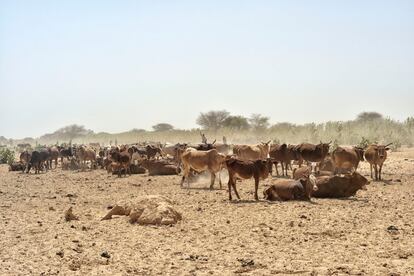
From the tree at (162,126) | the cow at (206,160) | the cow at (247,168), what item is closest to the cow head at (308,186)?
the cow at (247,168)

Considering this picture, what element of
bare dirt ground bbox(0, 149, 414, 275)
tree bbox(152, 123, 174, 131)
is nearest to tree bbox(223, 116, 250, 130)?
tree bbox(152, 123, 174, 131)

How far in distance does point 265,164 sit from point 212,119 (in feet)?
205

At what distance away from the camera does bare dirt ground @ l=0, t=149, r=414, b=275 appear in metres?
8.85

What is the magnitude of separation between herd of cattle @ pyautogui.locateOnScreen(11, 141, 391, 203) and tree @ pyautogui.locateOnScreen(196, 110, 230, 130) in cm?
3933

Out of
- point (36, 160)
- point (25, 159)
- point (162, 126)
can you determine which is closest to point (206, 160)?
point (36, 160)

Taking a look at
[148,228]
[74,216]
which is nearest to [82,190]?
[74,216]

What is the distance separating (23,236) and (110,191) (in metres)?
9.52

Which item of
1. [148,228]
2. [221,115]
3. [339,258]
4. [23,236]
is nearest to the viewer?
[339,258]

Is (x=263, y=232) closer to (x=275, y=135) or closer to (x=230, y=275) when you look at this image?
(x=230, y=275)

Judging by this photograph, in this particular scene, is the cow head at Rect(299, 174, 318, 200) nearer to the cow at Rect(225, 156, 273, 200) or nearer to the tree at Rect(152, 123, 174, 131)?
the cow at Rect(225, 156, 273, 200)

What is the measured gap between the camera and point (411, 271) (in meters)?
8.28

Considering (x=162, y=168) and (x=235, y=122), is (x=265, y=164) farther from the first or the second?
(x=235, y=122)

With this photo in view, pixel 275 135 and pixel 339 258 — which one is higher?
pixel 275 135

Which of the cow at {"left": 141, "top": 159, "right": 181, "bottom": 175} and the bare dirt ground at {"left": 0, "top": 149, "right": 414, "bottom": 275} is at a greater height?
the cow at {"left": 141, "top": 159, "right": 181, "bottom": 175}
